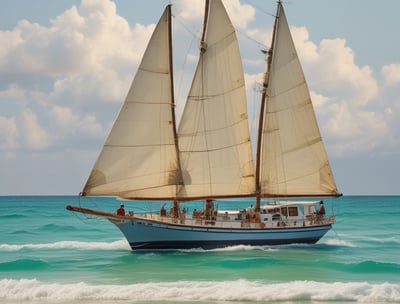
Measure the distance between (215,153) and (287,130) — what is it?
229 inches

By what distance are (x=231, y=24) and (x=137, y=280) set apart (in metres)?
18.9

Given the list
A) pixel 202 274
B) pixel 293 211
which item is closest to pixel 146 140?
pixel 202 274

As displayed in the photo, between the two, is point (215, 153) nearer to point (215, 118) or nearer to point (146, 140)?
point (215, 118)

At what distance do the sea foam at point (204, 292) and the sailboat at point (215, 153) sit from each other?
10.3m

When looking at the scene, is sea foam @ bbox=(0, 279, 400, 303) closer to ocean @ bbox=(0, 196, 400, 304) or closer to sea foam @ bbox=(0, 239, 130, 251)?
ocean @ bbox=(0, 196, 400, 304)

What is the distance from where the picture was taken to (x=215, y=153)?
143 ft

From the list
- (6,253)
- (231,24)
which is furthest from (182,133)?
(6,253)

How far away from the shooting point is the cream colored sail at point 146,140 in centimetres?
3966

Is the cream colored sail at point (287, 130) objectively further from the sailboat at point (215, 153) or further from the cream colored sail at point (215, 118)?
the cream colored sail at point (215, 118)

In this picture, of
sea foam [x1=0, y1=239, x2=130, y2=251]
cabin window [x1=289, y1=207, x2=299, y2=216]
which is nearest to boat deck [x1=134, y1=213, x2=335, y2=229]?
cabin window [x1=289, y1=207, x2=299, y2=216]

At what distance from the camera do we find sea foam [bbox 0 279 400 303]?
28.4 m

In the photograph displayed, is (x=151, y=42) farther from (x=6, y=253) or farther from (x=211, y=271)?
(x=6, y=253)

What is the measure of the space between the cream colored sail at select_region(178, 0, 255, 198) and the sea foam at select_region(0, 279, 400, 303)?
13.2m

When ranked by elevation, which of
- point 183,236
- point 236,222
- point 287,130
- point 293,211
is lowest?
point 183,236
